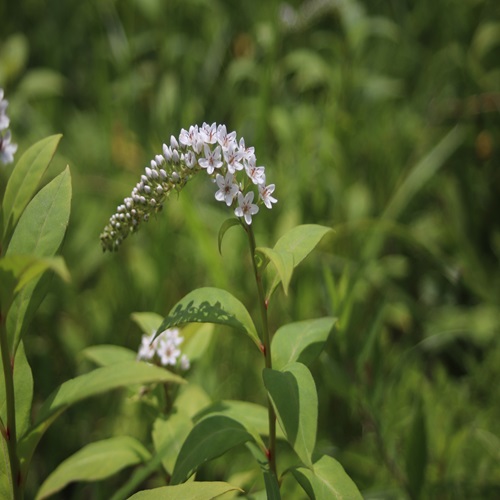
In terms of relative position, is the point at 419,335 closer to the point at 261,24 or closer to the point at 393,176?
the point at 393,176

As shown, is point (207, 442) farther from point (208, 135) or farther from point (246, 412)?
point (208, 135)

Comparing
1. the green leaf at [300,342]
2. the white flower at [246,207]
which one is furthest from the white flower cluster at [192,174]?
the green leaf at [300,342]

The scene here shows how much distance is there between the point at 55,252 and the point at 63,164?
153 centimetres

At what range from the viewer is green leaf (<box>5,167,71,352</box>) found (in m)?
1.05

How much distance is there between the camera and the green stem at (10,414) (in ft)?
3.20

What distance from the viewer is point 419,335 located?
2184mm

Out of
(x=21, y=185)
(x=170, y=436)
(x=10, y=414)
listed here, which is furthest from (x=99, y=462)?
(x=21, y=185)

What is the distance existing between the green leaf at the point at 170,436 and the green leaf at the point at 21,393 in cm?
21

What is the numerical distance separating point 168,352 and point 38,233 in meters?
0.33

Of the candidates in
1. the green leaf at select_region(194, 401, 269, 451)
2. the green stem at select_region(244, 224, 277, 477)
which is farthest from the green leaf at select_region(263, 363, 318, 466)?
the green leaf at select_region(194, 401, 269, 451)

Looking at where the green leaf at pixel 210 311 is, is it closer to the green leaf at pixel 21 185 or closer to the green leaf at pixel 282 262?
the green leaf at pixel 282 262

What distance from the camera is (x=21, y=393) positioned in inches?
43.3

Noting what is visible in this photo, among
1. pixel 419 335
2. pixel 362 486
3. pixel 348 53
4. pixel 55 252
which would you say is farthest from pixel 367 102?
pixel 55 252

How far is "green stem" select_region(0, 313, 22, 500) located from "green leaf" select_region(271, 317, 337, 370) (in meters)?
0.39
